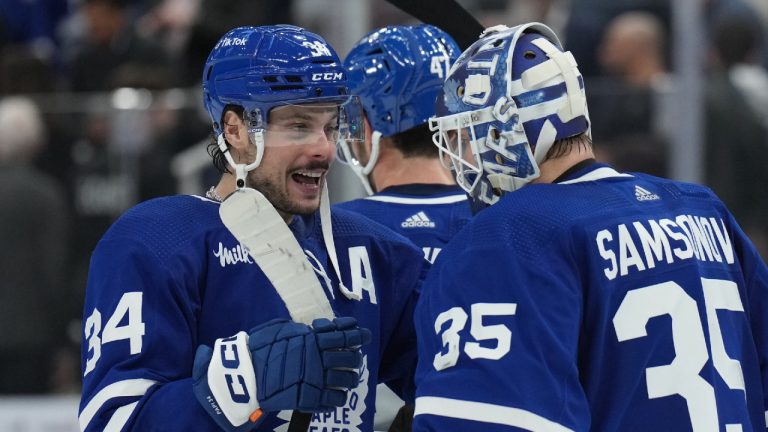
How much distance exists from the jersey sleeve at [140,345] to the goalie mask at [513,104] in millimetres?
638

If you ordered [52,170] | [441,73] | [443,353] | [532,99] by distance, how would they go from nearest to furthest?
[443,353], [532,99], [441,73], [52,170]

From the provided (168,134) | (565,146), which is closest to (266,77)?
(565,146)

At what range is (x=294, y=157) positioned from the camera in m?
2.92

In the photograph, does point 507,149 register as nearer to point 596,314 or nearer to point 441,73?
point 596,314

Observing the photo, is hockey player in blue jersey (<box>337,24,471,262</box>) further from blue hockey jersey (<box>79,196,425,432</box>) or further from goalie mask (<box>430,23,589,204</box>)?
goalie mask (<box>430,23,589,204</box>)

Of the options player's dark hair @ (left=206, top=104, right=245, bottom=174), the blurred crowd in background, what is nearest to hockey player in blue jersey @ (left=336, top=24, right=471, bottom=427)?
player's dark hair @ (left=206, top=104, right=245, bottom=174)

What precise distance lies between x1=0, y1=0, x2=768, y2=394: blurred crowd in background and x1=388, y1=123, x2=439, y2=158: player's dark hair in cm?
258

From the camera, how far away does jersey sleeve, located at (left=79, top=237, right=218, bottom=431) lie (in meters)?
2.69

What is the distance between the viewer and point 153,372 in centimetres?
273

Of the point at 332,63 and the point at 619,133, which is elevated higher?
the point at 332,63

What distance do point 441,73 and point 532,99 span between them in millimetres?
1054

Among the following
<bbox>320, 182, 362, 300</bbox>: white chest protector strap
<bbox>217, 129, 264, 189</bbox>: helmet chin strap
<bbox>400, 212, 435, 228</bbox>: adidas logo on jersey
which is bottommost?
<bbox>400, 212, 435, 228</bbox>: adidas logo on jersey

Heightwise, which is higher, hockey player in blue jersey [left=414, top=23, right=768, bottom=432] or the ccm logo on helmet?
the ccm logo on helmet

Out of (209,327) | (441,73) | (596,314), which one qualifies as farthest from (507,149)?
(441,73)
